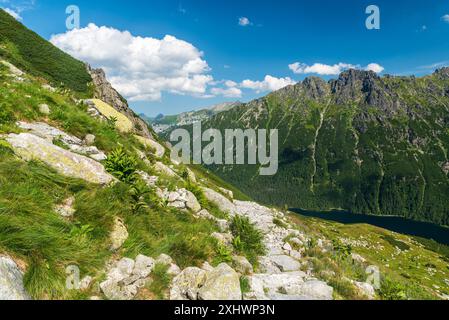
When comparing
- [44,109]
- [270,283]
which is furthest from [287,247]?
[44,109]

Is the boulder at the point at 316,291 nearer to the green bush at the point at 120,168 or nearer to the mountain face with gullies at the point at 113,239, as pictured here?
the mountain face with gullies at the point at 113,239

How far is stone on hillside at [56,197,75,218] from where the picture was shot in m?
7.37

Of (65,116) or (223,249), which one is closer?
(223,249)

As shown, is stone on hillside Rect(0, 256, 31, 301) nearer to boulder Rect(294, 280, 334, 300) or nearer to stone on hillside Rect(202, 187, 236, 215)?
boulder Rect(294, 280, 334, 300)

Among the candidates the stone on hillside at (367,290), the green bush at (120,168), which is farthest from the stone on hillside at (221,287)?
the green bush at (120,168)

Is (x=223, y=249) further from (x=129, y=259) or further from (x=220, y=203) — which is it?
(x=220, y=203)

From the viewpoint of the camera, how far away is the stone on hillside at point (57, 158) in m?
8.75

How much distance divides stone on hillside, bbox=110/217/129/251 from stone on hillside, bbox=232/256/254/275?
11.2 ft

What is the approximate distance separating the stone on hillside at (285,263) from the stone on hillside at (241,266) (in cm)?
149

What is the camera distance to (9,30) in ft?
155

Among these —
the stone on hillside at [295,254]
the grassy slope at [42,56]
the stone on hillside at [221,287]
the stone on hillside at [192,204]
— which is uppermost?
the grassy slope at [42,56]

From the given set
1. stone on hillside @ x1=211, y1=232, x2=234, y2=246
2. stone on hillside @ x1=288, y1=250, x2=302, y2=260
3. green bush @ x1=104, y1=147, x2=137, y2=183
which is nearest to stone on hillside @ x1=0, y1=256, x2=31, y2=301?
green bush @ x1=104, y1=147, x2=137, y2=183

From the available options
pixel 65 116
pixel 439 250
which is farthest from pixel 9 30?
pixel 439 250
